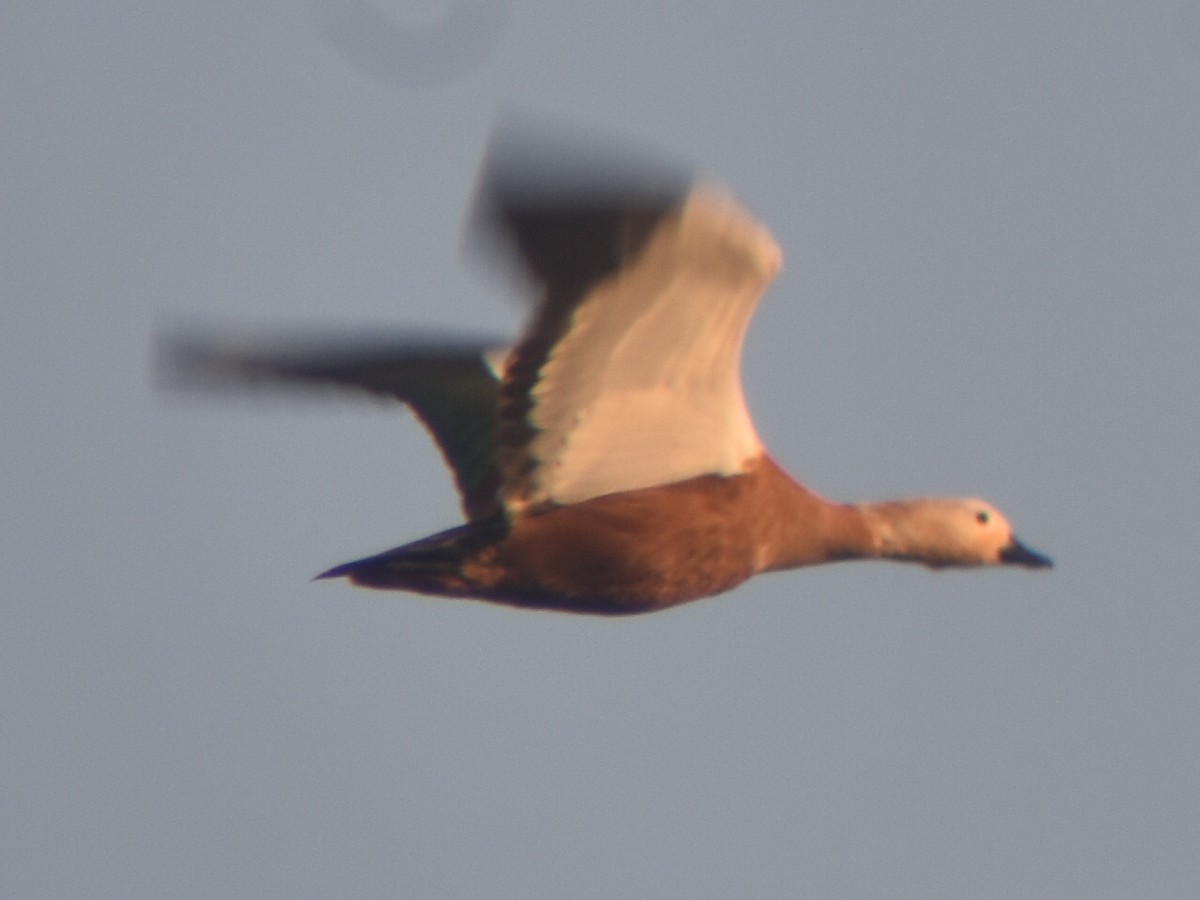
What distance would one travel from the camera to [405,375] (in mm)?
9773

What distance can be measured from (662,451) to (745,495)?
21.2 inches

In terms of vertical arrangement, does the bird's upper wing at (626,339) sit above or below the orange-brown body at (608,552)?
above

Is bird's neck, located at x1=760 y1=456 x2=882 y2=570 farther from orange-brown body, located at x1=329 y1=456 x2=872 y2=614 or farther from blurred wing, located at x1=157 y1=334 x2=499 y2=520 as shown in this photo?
blurred wing, located at x1=157 y1=334 x2=499 y2=520

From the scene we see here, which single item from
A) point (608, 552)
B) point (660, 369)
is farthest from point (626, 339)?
point (608, 552)

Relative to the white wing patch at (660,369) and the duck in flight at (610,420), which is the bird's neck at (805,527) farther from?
the white wing patch at (660,369)

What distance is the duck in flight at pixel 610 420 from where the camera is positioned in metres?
7.08

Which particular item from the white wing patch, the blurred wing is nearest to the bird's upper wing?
the white wing patch

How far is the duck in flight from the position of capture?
7078 mm

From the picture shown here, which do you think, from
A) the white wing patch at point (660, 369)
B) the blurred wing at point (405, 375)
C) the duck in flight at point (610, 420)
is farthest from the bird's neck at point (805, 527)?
the blurred wing at point (405, 375)

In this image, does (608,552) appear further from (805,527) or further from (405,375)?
(405,375)

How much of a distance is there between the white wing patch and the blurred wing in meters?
0.81

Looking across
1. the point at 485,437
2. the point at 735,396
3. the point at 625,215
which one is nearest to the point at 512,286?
the point at 625,215

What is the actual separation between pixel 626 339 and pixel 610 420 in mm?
673

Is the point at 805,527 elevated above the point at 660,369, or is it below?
below
